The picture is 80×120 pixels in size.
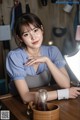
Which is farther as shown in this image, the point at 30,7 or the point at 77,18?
the point at 30,7

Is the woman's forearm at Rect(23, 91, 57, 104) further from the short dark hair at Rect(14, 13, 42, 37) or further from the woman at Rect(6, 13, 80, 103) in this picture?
the short dark hair at Rect(14, 13, 42, 37)

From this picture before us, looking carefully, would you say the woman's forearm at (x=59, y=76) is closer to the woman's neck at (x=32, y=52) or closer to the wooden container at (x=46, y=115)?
the woman's neck at (x=32, y=52)

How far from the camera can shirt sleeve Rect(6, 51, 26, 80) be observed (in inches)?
61.1

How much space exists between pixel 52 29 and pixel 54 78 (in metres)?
2.15

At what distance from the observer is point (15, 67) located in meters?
1.58

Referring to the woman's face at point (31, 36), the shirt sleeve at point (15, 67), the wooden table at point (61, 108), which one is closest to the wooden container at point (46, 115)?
the wooden table at point (61, 108)

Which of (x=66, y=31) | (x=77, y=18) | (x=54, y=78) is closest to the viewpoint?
(x=54, y=78)

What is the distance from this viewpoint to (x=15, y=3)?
140 inches

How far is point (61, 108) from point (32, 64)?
1.38 ft

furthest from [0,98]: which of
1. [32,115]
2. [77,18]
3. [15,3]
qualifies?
[15,3]

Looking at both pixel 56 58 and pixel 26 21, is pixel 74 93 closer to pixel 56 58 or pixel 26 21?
pixel 56 58

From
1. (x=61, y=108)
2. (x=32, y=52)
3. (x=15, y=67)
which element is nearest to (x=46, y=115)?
(x=61, y=108)

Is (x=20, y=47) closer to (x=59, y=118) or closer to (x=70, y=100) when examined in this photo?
(x=70, y=100)

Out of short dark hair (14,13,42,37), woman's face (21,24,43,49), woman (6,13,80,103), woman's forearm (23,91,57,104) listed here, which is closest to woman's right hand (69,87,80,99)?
woman (6,13,80,103)
